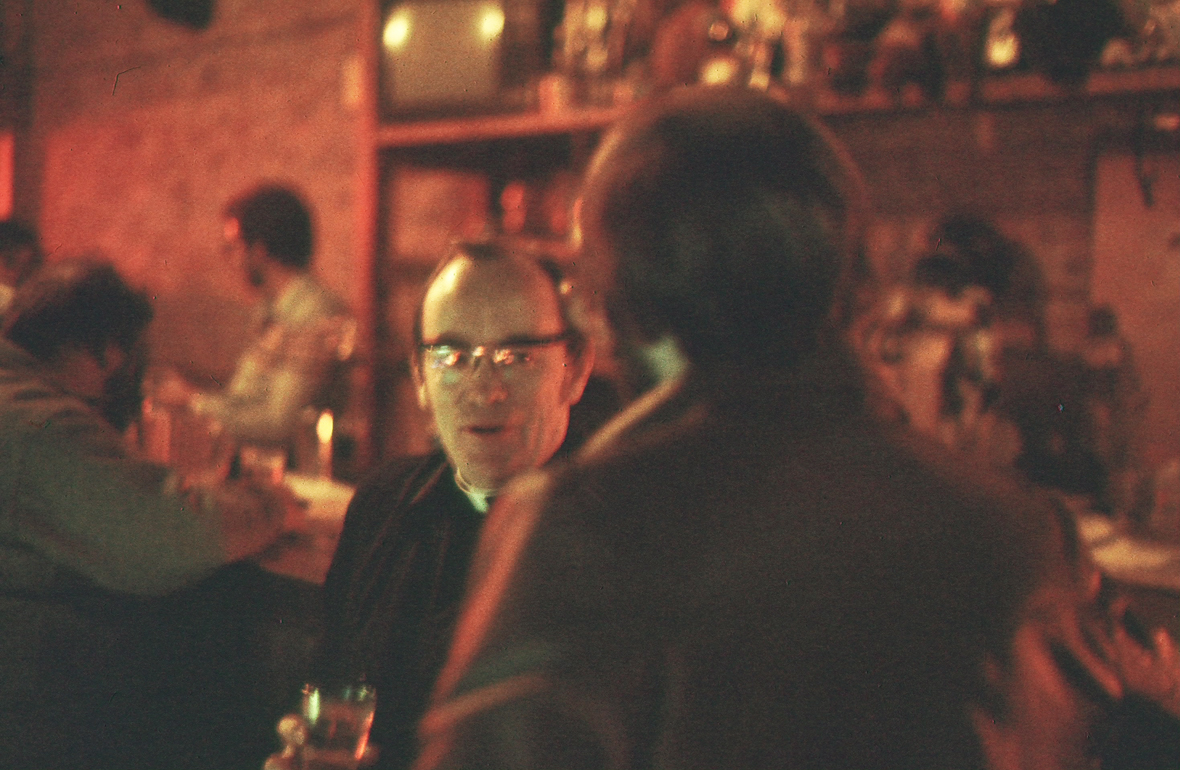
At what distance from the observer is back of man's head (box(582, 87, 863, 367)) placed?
59cm

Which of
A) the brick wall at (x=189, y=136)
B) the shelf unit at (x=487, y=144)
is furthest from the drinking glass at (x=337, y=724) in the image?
the brick wall at (x=189, y=136)

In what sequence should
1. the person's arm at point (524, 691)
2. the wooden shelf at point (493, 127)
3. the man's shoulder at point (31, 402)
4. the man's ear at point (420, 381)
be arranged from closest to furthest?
the person's arm at point (524, 691) → the man's ear at point (420, 381) → the man's shoulder at point (31, 402) → the wooden shelf at point (493, 127)

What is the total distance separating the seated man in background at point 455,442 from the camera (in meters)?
1.30

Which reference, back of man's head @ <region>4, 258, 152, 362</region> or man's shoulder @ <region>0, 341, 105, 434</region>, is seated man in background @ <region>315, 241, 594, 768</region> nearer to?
man's shoulder @ <region>0, 341, 105, 434</region>

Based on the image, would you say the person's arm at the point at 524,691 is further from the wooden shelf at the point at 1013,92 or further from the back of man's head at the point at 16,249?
the back of man's head at the point at 16,249

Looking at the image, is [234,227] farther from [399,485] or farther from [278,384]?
[399,485]

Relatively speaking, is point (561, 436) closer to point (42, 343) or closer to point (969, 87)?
point (42, 343)

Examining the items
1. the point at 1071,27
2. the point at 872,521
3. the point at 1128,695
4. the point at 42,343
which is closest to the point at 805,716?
the point at 872,521

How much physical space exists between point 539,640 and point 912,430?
28cm

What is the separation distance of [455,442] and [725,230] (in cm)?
86

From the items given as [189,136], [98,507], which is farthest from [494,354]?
[189,136]

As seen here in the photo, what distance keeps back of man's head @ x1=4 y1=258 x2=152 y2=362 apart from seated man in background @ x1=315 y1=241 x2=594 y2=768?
0.71m

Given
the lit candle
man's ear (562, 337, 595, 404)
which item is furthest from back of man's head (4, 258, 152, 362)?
the lit candle

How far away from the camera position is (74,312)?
1.74 meters
